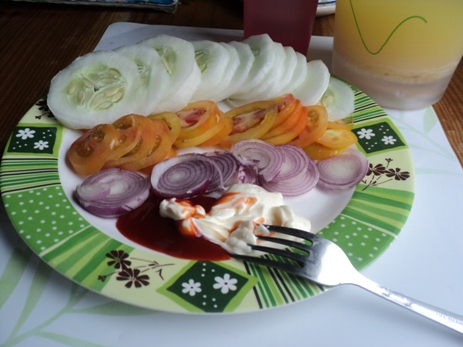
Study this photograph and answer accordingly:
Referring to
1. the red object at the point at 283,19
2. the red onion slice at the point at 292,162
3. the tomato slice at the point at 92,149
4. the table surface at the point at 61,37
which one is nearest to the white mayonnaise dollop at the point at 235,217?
the red onion slice at the point at 292,162

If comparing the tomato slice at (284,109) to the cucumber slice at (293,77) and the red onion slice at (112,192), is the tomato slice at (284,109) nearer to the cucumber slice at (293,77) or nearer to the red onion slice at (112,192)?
the cucumber slice at (293,77)

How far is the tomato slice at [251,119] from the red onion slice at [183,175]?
160 mm

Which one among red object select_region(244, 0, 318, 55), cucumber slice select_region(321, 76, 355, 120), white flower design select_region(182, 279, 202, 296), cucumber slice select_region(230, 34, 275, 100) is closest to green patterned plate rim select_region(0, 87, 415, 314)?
white flower design select_region(182, 279, 202, 296)

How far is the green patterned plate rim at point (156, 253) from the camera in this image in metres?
0.92

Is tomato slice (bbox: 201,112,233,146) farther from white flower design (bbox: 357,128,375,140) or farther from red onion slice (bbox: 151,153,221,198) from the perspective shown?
white flower design (bbox: 357,128,375,140)

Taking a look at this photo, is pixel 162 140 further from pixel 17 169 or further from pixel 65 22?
pixel 65 22

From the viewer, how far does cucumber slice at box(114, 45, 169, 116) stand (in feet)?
4.54

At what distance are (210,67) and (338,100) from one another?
0.42m

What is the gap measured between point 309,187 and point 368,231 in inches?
9.1

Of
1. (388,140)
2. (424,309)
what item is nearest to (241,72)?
(388,140)

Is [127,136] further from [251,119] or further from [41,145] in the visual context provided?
[251,119]

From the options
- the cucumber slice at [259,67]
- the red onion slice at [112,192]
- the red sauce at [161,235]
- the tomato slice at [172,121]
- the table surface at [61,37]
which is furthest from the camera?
the table surface at [61,37]

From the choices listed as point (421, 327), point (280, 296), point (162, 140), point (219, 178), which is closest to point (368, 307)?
point (421, 327)

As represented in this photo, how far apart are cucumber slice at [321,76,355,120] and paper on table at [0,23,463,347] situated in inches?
19.2
